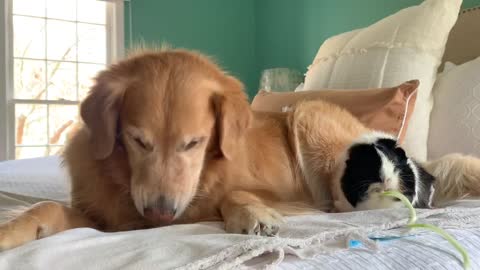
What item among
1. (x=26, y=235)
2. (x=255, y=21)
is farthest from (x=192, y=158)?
(x=255, y=21)

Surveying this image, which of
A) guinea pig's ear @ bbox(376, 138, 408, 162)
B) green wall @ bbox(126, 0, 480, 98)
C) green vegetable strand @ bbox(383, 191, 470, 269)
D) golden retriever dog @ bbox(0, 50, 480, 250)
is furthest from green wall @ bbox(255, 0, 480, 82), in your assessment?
green vegetable strand @ bbox(383, 191, 470, 269)

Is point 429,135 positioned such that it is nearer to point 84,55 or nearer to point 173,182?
point 173,182

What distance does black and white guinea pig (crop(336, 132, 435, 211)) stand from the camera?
1.27 meters

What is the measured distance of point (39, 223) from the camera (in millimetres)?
1013

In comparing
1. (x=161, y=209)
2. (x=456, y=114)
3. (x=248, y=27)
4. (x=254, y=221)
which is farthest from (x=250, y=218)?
(x=248, y=27)

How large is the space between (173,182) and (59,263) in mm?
377

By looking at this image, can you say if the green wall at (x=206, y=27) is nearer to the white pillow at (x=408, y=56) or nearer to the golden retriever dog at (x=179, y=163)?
the white pillow at (x=408, y=56)

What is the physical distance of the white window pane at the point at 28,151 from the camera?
13.6 feet

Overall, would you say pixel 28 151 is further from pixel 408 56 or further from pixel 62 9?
pixel 408 56

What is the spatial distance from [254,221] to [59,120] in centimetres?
367

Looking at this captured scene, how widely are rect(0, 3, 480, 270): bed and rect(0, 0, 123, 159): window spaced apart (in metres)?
3.46

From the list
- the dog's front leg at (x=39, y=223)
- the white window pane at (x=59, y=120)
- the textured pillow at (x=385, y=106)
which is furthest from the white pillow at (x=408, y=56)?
the white window pane at (x=59, y=120)

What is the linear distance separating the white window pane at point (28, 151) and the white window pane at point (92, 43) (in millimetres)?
855

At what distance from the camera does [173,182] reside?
3.63 ft
